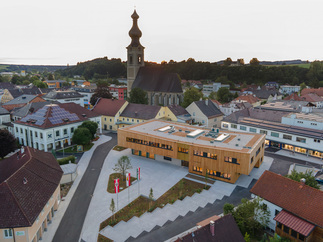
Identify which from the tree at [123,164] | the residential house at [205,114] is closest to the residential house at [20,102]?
the tree at [123,164]

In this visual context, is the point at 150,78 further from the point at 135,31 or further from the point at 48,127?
the point at 48,127

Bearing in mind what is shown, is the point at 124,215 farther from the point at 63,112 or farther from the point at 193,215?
the point at 63,112

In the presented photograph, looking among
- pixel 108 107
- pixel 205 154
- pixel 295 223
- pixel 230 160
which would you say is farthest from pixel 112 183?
pixel 108 107

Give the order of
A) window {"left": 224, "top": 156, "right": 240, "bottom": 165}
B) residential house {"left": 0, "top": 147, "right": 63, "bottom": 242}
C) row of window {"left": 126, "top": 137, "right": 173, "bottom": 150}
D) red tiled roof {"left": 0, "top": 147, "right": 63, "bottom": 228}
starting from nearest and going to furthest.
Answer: residential house {"left": 0, "top": 147, "right": 63, "bottom": 242}, red tiled roof {"left": 0, "top": 147, "right": 63, "bottom": 228}, window {"left": 224, "top": 156, "right": 240, "bottom": 165}, row of window {"left": 126, "top": 137, "right": 173, "bottom": 150}

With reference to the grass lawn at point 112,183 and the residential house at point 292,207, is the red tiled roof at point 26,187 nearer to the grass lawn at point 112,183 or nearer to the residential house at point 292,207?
the grass lawn at point 112,183

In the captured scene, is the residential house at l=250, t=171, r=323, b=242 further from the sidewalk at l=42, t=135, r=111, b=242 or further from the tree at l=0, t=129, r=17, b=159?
the tree at l=0, t=129, r=17, b=159

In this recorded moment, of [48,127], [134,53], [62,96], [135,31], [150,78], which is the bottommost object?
[48,127]

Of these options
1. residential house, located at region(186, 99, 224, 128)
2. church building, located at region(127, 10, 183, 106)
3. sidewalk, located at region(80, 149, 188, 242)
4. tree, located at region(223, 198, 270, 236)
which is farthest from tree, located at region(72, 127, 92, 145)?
church building, located at region(127, 10, 183, 106)
